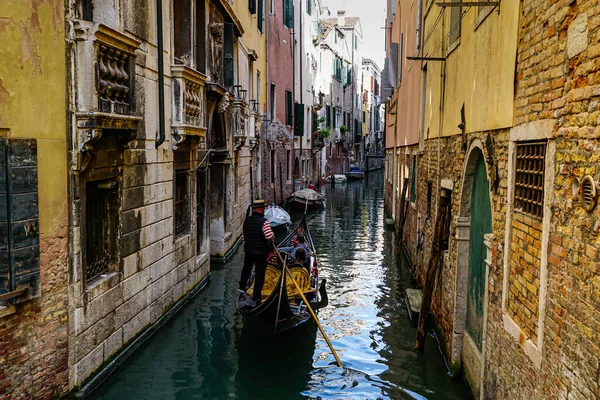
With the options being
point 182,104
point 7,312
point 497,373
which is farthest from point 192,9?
point 497,373

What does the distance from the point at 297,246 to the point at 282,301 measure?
2.80 meters

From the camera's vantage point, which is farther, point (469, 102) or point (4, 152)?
point (469, 102)

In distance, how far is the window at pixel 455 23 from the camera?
634 cm

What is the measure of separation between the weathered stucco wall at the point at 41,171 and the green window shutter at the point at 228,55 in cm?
593

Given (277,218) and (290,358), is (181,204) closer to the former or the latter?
(290,358)

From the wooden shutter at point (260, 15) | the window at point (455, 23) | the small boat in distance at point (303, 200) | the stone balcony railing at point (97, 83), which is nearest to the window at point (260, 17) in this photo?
the wooden shutter at point (260, 15)

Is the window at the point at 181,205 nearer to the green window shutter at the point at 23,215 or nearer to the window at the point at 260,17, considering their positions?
the green window shutter at the point at 23,215

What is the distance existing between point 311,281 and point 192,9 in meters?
4.15

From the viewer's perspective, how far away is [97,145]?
5.07 m

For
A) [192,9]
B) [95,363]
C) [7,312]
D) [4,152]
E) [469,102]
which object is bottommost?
[95,363]

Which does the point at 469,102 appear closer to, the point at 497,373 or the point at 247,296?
the point at 497,373

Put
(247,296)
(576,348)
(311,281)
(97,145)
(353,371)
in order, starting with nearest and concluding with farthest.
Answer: (576,348), (97,145), (353,371), (247,296), (311,281)

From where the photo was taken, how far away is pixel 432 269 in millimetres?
6219

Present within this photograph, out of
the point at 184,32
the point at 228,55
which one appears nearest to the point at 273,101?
the point at 228,55
